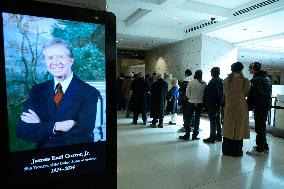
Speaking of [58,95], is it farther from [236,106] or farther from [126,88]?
[126,88]

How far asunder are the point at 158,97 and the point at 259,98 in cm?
288

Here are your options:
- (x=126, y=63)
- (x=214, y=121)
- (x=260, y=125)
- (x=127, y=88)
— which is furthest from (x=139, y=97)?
(x=126, y=63)

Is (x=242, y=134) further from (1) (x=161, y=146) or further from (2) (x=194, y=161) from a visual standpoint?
(1) (x=161, y=146)

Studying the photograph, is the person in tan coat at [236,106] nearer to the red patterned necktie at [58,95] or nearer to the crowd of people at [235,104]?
the crowd of people at [235,104]

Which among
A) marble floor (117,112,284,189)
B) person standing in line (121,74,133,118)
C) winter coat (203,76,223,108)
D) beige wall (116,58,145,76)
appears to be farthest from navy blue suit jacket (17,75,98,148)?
beige wall (116,58,145,76)

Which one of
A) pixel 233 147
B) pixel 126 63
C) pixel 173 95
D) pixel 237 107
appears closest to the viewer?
pixel 237 107

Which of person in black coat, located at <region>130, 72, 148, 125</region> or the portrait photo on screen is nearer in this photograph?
the portrait photo on screen

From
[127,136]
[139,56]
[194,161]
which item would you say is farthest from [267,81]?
[139,56]

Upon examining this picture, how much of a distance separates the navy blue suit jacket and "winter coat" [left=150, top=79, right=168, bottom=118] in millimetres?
5399

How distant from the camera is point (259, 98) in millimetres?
4039

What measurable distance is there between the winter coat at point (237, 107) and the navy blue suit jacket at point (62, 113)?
337cm

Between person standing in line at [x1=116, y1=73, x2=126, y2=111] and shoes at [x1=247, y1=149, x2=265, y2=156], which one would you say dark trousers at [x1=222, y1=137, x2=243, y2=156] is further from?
person standing in line at [x1=116, y1=73, x2=126, y2=111]

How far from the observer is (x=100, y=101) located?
106cm

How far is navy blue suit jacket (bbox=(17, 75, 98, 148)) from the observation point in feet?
3.05
